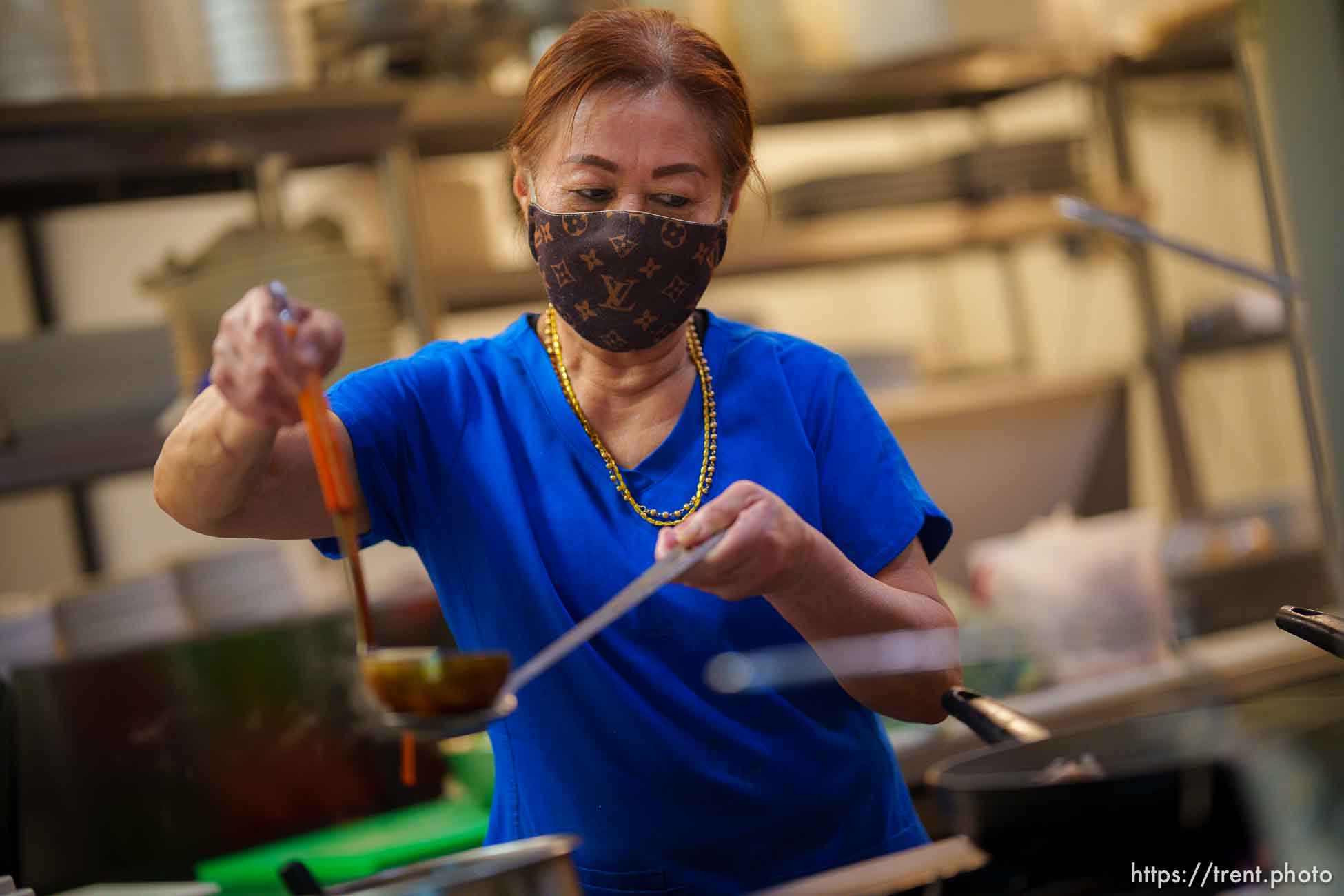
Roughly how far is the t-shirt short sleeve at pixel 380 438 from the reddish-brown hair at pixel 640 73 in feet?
0.85

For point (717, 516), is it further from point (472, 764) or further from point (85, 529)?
point (85, 529)

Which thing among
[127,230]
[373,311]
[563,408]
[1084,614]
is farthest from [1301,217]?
[127,230]

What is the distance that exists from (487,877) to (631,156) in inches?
26.2

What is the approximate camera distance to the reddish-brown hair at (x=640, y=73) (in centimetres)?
116

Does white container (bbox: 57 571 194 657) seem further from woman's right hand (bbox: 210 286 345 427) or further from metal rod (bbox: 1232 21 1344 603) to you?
metal rod (bbox: 1232 21 1344 603)

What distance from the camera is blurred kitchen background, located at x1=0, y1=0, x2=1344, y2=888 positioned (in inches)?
75.9

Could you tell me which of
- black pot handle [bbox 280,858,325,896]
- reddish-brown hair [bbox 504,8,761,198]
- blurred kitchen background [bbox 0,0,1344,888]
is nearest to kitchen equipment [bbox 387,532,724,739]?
black pot handle [bbox 280,858,325,896]

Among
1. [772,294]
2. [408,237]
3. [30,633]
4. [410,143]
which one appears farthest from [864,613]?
[772,294]

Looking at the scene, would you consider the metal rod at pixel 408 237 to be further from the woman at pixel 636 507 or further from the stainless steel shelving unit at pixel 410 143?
the woman at pixel 636 507

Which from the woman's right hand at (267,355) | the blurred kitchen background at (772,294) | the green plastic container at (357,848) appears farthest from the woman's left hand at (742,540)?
the green plastic container at (357,848)

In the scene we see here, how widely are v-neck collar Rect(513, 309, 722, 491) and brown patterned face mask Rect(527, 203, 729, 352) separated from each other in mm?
74

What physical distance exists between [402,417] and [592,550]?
0.72 ft

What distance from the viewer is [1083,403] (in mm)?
3357

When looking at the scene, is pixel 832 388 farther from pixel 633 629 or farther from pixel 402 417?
pixel 402 417
